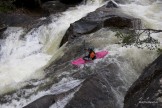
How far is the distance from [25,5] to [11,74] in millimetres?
5946

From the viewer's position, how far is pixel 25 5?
1482cm

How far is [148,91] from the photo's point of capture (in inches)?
220

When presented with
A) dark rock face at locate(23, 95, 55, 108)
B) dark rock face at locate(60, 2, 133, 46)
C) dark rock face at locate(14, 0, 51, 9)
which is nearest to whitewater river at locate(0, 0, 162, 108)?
dark rock face at locate(23, 95, 55, 108)

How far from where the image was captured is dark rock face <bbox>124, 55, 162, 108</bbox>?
208 inches

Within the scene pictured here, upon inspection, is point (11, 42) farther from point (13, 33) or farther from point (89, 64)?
point (89, 64)

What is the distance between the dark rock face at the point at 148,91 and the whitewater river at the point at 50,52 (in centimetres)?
83

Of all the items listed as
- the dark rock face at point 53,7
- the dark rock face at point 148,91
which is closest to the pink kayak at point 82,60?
the dark rock face at point 148,91

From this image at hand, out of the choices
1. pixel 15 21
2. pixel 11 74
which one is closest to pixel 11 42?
pixel 15 21

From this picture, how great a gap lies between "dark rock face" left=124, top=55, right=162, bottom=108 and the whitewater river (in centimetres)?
83

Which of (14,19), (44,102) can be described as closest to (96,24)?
(14,19)

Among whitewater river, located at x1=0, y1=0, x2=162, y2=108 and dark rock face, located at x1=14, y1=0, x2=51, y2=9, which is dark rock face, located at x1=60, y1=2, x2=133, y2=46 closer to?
whitewater river, located at x1=0, y1=0, x2=162, y2=108

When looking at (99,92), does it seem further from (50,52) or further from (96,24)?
(50,52)

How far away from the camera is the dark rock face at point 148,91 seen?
5.27 metres

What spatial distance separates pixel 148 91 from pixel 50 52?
19.4 ft
